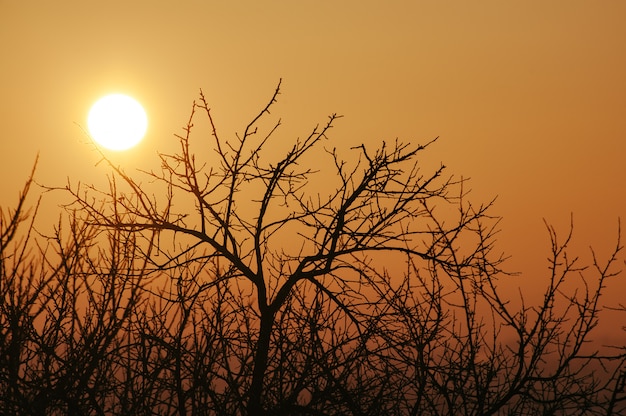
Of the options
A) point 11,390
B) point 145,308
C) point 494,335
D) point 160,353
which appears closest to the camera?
point 11,390

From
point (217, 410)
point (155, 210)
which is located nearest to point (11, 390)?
point (217, 410)

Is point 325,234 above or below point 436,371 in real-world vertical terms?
above

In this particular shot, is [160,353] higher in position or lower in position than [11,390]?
higher

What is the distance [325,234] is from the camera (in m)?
8.76

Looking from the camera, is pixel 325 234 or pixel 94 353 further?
pixel 325 234

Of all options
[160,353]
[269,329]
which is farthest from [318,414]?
[160,353]

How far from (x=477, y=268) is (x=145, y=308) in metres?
3.66

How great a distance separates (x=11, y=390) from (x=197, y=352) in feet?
8.93

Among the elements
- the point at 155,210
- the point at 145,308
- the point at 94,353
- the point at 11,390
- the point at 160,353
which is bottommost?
the point at 11,390

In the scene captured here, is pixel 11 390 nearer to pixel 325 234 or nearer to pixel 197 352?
pixel 197 352

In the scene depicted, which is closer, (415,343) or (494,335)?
(415,343)

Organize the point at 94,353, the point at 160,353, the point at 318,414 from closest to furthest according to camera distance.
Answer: the point at 94,353
the point at 318,414
the point at 160,353

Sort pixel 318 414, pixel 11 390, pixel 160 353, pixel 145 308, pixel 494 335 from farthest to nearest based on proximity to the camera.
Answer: pixel 494 335 → pixel 145 308 → pixel 160 353 → pixel 318 414 → pixel 11 390

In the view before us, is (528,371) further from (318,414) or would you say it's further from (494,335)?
(318,414)
